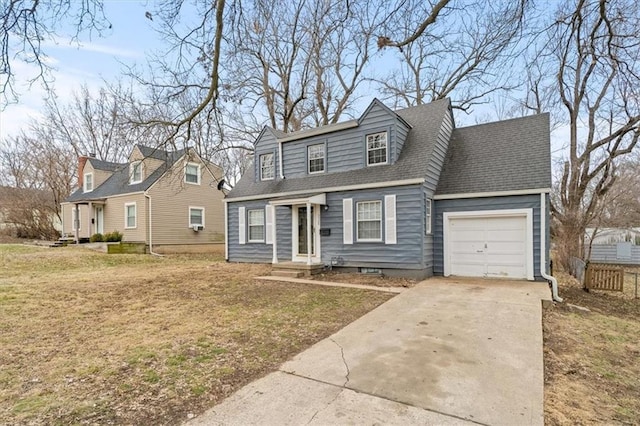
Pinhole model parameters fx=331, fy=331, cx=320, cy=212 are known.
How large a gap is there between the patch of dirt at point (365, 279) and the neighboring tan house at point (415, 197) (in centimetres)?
32

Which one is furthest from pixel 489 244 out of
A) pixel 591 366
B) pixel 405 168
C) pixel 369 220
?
pixel 591 366

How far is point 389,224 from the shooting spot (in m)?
9.90

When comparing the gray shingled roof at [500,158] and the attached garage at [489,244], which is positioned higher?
the gray shingled roof at [500,158]

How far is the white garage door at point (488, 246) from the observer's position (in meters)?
9.23

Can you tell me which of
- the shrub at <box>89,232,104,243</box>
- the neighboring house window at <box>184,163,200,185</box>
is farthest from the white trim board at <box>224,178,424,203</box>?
the shrub at <box>89,232,104,243</box>

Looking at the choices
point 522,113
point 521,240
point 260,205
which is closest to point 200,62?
point 260,205

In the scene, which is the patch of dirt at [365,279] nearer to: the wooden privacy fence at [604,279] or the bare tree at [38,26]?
the wooden privacy fence at [604,279]

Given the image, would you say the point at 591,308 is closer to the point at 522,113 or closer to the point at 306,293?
the point at 306,293

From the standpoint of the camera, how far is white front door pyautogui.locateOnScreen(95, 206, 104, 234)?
1988cm

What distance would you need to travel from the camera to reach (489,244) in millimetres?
9609

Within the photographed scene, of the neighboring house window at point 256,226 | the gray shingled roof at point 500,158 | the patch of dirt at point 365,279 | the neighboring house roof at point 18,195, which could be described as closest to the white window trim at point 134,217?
the neighboring house window at point 256,226

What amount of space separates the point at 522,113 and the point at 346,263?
50.4 ft

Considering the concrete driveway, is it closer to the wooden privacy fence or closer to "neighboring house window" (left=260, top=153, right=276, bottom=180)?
the wooden privacy fence

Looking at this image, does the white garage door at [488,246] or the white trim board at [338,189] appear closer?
the white garage door at [488,246]
